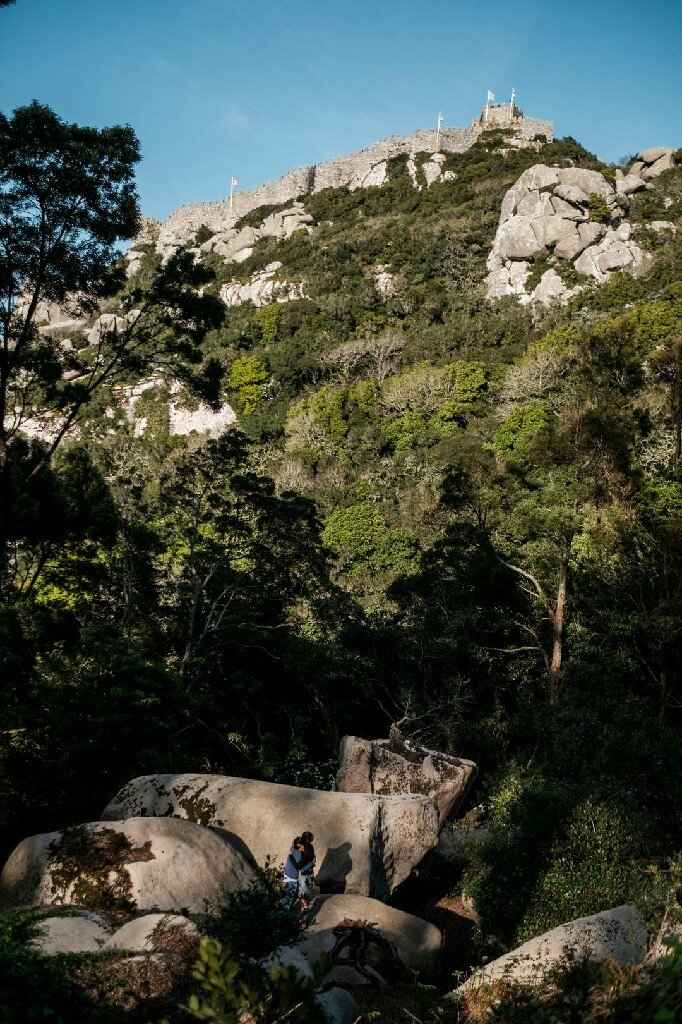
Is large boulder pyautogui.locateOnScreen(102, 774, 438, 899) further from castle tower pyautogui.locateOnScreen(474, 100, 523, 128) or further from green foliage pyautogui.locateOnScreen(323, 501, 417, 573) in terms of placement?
castle tower pyautogui.locateOnScreen(474, 100, 523, 128)

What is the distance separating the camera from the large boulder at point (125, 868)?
7520 mm

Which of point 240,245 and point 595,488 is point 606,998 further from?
point 240,245

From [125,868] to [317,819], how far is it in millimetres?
3617

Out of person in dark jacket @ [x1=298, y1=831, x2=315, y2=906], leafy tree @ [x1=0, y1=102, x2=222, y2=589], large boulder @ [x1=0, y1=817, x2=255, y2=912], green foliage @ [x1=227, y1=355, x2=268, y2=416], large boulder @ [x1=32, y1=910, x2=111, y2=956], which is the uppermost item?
green foliage @ [x1=227, y1=355, x2=268, y2=416]

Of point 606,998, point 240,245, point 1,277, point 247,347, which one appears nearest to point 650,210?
point 247,347

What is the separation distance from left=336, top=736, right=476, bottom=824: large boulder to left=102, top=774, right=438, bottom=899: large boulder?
8.27 ft

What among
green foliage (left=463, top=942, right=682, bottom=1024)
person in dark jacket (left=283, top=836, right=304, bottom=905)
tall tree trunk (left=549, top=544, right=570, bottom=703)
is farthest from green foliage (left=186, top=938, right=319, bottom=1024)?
tall tree trunk (left=549, top=544, right=570, bottom=703)

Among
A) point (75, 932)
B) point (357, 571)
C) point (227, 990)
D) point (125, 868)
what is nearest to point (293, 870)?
point (125, 868)

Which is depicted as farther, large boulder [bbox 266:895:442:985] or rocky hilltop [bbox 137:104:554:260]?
rocky hilltop [bbox 137:104:554:260]

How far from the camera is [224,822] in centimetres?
1035

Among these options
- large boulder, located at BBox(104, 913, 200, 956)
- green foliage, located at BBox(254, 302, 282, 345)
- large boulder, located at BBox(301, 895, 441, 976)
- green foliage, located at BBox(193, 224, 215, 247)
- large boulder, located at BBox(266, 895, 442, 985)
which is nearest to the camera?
large boulder, located at BBox(104, 913, 200, 956)

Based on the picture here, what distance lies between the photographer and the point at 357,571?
99.7 ft

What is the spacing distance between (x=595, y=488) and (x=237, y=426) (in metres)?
35.6

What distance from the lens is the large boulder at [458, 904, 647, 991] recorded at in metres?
6.05
